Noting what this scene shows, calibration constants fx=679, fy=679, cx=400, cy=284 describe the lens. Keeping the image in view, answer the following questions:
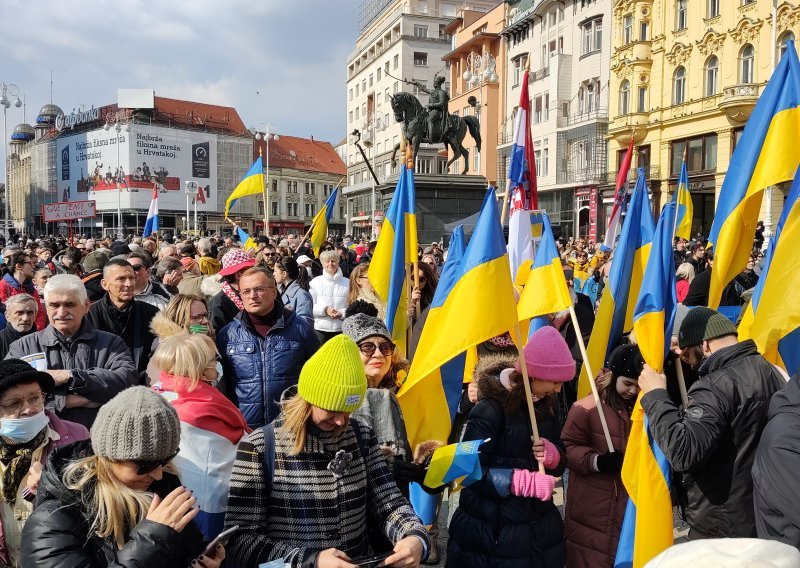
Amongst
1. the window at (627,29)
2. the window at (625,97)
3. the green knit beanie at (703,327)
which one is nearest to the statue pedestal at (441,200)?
the green knit beanie at (703,327)

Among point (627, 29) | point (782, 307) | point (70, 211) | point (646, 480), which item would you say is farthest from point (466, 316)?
point (70, 211)

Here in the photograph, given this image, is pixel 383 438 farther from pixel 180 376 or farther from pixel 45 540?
pixel 45 540

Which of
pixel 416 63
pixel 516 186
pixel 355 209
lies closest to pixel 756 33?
pixel 516 186

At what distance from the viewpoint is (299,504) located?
2309 millimetres

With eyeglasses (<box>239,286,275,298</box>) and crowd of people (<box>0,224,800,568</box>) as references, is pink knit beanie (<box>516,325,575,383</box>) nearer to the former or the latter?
crowd of people (<box>0,224,800,568</box>)

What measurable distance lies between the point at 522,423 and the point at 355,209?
67896 millimetres

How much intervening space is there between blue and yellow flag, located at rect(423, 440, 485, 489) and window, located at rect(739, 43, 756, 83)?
31604 millimetres

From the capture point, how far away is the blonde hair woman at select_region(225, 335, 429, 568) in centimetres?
227

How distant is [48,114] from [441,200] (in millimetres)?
95608

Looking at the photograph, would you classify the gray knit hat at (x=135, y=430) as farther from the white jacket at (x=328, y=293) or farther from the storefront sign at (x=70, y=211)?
the storefront sign at (x=70, y=211)

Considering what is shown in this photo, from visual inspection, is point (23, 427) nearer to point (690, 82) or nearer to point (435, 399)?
point (435, 399)

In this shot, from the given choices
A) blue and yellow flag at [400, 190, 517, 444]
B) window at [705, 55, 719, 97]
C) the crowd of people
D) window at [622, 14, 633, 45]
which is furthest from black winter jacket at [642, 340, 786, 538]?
window at [622, 14, 633, 45]

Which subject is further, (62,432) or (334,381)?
(62,432)

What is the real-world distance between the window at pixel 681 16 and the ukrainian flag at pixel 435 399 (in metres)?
33.9
